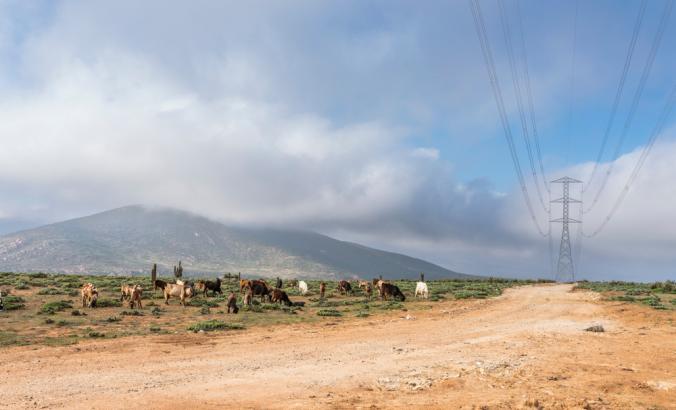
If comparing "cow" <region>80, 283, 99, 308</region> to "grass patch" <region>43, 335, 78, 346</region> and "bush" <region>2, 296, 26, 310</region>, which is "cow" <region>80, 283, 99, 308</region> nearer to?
"bush" <region>2, 296, 26, 310</region>

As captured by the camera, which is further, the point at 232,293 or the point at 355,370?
the point at 232,293

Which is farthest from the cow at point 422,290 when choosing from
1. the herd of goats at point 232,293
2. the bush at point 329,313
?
the bush at point 329,313

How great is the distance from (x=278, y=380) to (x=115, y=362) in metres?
5.83

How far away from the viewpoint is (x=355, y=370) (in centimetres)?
1495

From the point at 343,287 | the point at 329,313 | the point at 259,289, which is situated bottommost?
the point at 329,313

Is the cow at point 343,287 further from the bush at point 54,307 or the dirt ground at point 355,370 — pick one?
the dirt ground at point 355,370

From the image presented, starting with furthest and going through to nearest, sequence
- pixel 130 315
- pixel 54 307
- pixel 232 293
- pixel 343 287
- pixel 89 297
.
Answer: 1. pixel 343 287
2. pixel 89 297
3. pixel 232 293
4. pixel 54 307
5. pixel 130 315

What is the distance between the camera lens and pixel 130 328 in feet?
78.6

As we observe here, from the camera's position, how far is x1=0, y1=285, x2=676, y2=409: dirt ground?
39.0ft

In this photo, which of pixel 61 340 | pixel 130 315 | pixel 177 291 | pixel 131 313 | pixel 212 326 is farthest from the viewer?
pixel 177 291

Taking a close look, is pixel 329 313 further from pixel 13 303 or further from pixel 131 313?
pixel 13 303

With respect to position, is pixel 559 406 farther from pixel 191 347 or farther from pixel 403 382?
pixel 191 347

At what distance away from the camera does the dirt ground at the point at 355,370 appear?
11875 mm

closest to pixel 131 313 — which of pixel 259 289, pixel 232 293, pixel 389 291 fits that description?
pixel 232 293
